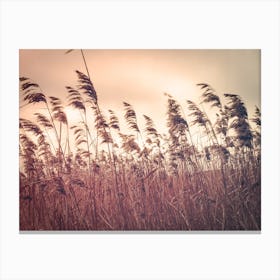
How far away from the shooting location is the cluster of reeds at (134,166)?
215 inches

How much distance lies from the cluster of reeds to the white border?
0.39 feet

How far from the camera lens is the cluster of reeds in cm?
547

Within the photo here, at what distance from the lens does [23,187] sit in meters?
5.49

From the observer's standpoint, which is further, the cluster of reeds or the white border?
the cluster of reeds
